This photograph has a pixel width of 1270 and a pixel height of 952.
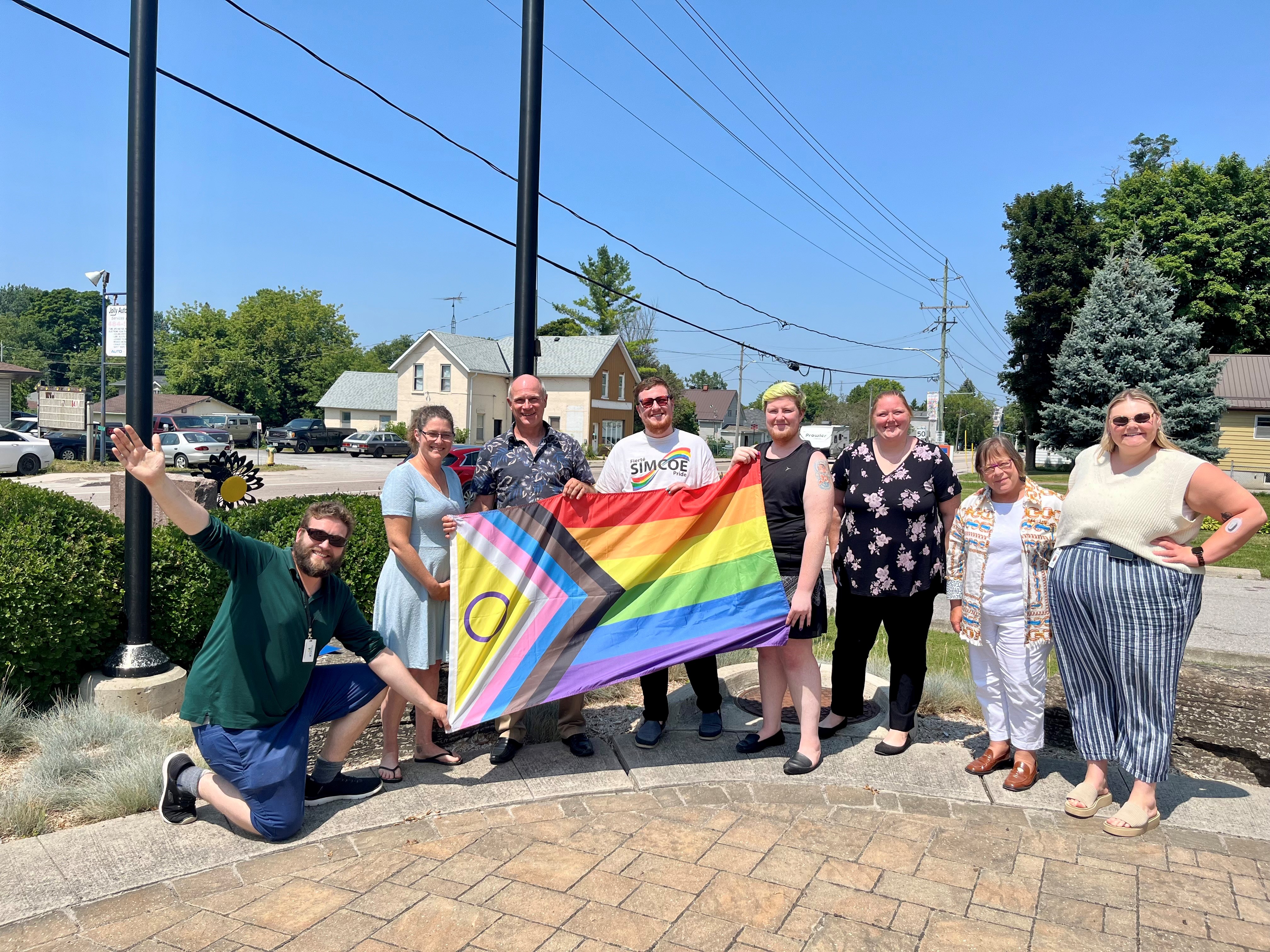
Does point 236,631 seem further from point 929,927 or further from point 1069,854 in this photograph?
point 1069,854

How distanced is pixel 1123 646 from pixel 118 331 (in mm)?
8932

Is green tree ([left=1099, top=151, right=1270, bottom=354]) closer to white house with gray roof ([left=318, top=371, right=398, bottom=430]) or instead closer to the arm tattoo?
the arm tattoo

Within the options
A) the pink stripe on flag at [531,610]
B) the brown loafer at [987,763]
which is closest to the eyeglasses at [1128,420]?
the brown loafer at [987,763]

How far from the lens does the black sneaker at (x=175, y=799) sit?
3.87 m

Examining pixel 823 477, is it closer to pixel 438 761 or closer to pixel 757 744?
pixel 757 744

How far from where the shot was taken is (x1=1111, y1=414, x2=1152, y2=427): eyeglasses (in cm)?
396

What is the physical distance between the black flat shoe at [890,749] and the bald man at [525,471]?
153 centimetres

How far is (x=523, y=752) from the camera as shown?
4844 mm

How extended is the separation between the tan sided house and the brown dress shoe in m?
38.4

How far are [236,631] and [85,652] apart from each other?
209cm

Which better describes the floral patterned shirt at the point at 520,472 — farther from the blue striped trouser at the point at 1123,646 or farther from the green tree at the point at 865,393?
the green tree at the point at 865,393

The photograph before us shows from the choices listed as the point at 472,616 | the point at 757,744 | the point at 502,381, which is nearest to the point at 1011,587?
the point at 757,744

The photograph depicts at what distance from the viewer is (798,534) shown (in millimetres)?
4699

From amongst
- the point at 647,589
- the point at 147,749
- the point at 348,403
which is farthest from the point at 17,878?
the point at 348,403
